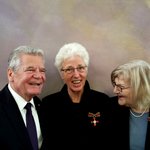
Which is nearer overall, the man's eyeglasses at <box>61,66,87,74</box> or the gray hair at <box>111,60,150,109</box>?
the gray hair at <box>111,60,150,109</box>

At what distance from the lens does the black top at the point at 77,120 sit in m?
2.53

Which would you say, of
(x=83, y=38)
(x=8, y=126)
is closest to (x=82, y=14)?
(x=83, y=38)

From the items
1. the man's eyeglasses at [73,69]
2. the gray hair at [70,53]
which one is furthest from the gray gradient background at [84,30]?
the man's eyeglasses at [73,69]

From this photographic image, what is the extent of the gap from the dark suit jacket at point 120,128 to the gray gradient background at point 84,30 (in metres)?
0.33

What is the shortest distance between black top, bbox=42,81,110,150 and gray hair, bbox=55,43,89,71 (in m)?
0.21

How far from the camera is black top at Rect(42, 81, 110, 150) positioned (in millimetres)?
2531

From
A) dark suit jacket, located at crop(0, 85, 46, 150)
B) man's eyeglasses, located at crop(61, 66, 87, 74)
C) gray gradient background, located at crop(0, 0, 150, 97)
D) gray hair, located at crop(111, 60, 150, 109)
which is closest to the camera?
dark suit jacket, located at crop(0, 85, 46, 150)

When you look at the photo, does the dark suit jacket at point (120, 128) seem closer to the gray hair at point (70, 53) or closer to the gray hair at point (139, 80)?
the gray hair at point (139, 80)

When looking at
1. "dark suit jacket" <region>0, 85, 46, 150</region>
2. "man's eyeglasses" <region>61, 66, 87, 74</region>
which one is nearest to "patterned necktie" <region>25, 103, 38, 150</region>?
"dark suit jacket" <region>0, 85, 46, 150</region>

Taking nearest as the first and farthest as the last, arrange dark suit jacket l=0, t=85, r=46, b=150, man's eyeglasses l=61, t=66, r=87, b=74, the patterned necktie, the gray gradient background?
dark suit jacket l=0, t=85, r=46, b=150 < the patterned necktie < man's eyeglasses l=61, t=66, r=87, b=74 < the gray gradient background

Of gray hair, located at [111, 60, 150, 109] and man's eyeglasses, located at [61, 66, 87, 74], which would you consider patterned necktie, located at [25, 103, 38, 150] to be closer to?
man's eyeglasses, located at [61, 66, 87, 74]

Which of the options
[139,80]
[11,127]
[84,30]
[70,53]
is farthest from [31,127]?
[84,30]

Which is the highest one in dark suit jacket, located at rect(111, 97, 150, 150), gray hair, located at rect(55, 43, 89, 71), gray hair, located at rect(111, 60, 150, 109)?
gray hair, located at rect(55, 43, 89, 71)

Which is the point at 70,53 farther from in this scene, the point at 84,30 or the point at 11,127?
the point at 11,127
